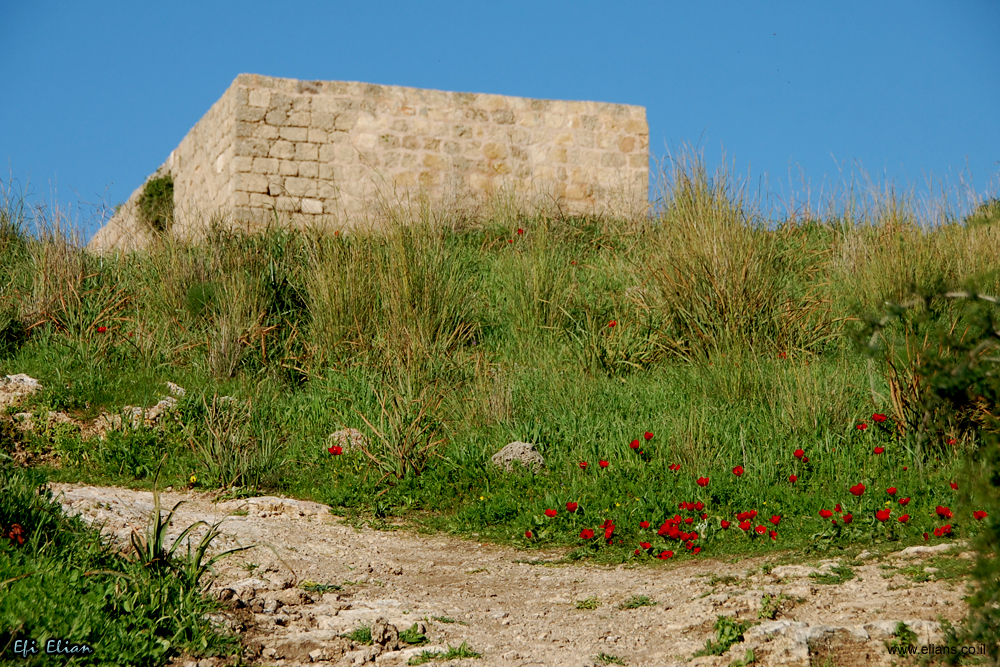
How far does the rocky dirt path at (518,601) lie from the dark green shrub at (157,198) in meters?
8.81

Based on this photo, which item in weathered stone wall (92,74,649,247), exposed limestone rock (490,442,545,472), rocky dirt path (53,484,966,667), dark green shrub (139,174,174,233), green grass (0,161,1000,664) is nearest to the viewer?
rocky dirt path (53,484,966,667)

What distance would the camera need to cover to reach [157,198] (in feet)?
42.4

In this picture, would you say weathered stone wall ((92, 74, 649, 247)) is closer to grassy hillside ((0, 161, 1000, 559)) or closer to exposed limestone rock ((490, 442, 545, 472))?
grassy hillside ((0, 161, 1000, 559))

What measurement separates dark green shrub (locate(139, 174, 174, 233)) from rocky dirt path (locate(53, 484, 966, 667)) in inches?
347

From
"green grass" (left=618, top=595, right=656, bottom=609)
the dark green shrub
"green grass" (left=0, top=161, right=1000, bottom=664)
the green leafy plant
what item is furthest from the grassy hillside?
the dark green shrub

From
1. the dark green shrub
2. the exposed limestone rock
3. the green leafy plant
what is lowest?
the green leafy plant

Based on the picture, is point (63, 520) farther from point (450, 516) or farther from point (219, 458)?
point (450, 516)

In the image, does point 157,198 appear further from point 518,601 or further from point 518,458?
point 518,601

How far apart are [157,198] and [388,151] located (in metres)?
4.07

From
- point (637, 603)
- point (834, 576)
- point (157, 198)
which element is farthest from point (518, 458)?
point (157, 198)

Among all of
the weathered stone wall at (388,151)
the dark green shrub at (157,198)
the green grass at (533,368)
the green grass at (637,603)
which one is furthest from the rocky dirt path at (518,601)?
the dark green shrub at (157,198)

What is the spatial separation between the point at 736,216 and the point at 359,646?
17.8 ft

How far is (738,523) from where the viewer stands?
179 inches

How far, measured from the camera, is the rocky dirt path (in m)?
3.07
